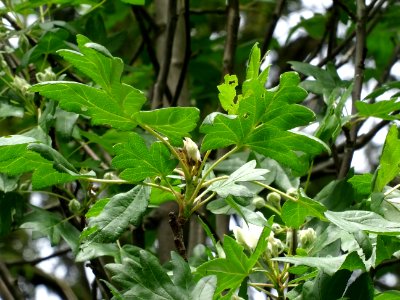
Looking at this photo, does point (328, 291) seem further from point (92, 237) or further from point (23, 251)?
point (23, 251)

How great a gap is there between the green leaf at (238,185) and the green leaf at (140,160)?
69 millimetres

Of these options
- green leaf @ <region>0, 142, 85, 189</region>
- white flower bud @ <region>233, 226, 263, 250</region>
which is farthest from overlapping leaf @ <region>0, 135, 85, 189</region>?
white flower bud @ <region>233, 226, 263, 250</region>

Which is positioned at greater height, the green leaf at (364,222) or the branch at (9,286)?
the green leaf at (364,222)

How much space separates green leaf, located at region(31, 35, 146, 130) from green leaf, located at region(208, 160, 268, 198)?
138 mm

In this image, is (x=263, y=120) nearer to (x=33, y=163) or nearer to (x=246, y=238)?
(x=246, y=238)

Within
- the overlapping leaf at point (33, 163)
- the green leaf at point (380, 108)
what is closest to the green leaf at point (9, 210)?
the overlapping leaf at point (33, 163)

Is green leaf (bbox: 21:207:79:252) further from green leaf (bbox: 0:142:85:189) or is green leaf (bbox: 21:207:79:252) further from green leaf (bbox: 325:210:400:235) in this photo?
green leaf (bbox: 325:210:400:235)

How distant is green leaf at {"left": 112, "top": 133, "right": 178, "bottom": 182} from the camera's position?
1.04m

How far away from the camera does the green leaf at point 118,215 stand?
102 cm

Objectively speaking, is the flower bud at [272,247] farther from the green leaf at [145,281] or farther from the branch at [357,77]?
the branch at [357,77]

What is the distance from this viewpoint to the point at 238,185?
1024 millimetres

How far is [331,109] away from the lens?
4.19 feet

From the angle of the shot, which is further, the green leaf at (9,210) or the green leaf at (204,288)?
the green leaf at (9,210)

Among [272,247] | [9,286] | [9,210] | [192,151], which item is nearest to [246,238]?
[272,247]
